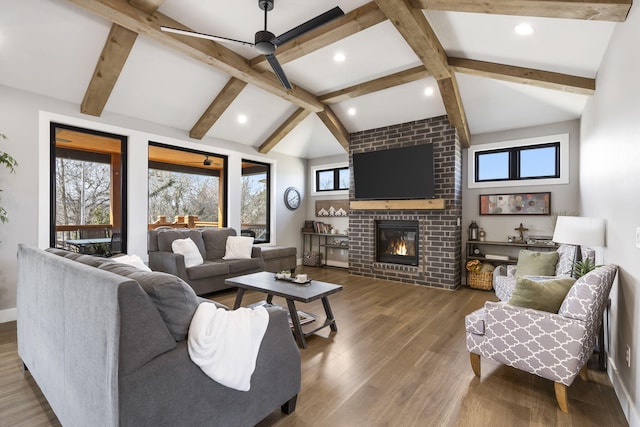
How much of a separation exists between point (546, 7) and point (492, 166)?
3234mm

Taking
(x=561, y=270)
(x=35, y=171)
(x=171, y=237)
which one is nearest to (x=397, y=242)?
(x=561, y=270)

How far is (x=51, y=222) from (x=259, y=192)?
3.62 m

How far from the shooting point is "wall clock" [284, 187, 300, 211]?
7.12 meters

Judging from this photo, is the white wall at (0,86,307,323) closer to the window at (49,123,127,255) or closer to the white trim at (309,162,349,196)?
the window at (49,123,127,255)

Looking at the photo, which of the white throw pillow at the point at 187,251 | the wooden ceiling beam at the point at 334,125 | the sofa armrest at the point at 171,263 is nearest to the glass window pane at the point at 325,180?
the wooden ceiling beam at the point at 334,125

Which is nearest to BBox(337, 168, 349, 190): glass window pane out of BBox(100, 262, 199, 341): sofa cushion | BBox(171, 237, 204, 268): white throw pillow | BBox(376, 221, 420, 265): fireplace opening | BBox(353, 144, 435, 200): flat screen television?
BBox(353, 144, 435, 200): flat screen television

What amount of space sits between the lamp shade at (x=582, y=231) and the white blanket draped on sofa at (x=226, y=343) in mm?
2757

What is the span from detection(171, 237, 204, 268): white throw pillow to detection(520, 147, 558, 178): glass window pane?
17.1 ft

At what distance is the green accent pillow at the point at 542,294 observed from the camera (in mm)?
2164

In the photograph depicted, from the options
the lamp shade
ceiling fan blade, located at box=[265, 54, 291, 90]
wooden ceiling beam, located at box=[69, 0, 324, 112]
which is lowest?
the lamp shade

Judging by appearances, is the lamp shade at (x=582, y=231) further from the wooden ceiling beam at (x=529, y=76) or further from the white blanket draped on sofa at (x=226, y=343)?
the white blanket draped on sofa at (x=226, y=343)

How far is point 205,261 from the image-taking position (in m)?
4.90

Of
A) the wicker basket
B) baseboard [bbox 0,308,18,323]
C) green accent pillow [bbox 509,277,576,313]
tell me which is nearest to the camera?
green accent pillow [bbox 509,277,576,313]

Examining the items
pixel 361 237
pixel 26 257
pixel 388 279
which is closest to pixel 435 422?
pixel 26 257
